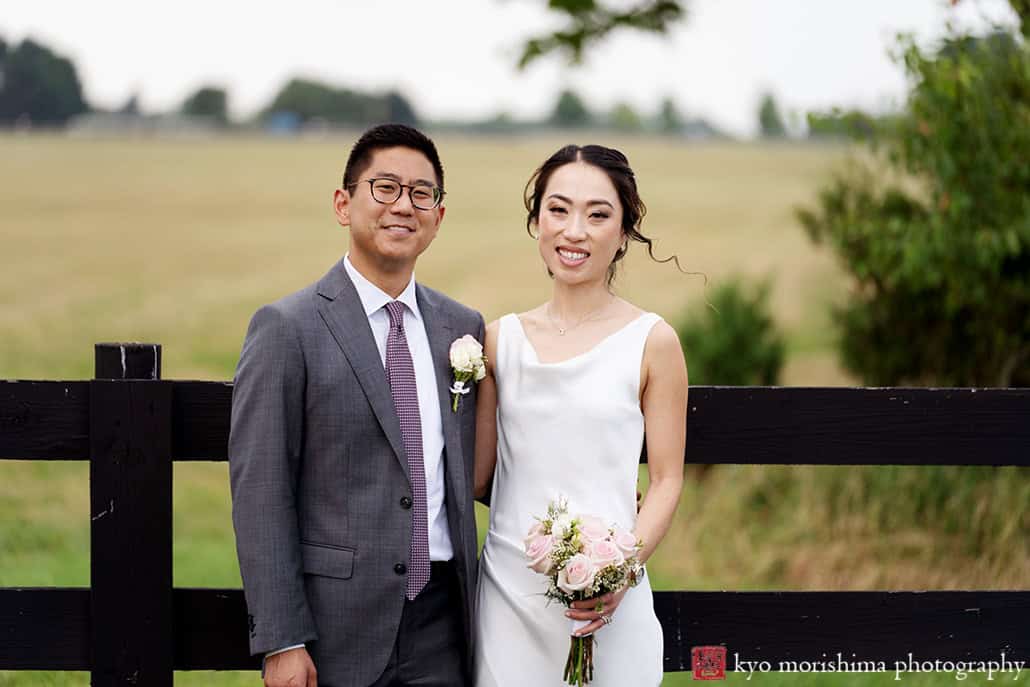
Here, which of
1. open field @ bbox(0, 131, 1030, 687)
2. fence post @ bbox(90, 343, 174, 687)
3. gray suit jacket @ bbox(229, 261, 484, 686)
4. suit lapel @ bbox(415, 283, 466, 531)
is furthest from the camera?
open field @ bbox(0, 131, 1030, 687)

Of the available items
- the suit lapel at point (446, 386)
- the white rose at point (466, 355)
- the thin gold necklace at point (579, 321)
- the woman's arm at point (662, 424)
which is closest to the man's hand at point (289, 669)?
the suit lapel at point (446, 386)

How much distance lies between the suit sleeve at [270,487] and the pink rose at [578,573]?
0.71m

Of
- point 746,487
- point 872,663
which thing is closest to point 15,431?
point 872,663

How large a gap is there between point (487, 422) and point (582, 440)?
36cm

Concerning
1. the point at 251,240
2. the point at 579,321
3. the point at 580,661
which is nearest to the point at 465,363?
the point at 579,321

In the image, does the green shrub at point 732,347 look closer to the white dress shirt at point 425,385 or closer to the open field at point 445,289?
the open field at point 445,289

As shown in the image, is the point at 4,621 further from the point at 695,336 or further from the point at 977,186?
the point at 695,336

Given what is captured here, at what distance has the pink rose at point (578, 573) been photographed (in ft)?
9.23

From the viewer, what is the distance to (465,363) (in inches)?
122

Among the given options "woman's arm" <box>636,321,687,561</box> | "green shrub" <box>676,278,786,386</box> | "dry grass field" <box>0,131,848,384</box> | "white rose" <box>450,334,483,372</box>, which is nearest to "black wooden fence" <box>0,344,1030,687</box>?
"woman's arm" <box>636,321,687,561</box>

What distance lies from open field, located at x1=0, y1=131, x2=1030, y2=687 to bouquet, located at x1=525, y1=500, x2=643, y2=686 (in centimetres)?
238

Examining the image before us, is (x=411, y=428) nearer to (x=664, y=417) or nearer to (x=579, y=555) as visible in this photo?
(x=579, y=555)

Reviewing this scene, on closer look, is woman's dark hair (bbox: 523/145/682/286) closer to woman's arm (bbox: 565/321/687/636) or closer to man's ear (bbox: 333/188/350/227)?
woman's arm (bbox: 565/321/687/636)

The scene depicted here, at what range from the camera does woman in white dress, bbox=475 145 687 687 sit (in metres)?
3.20
